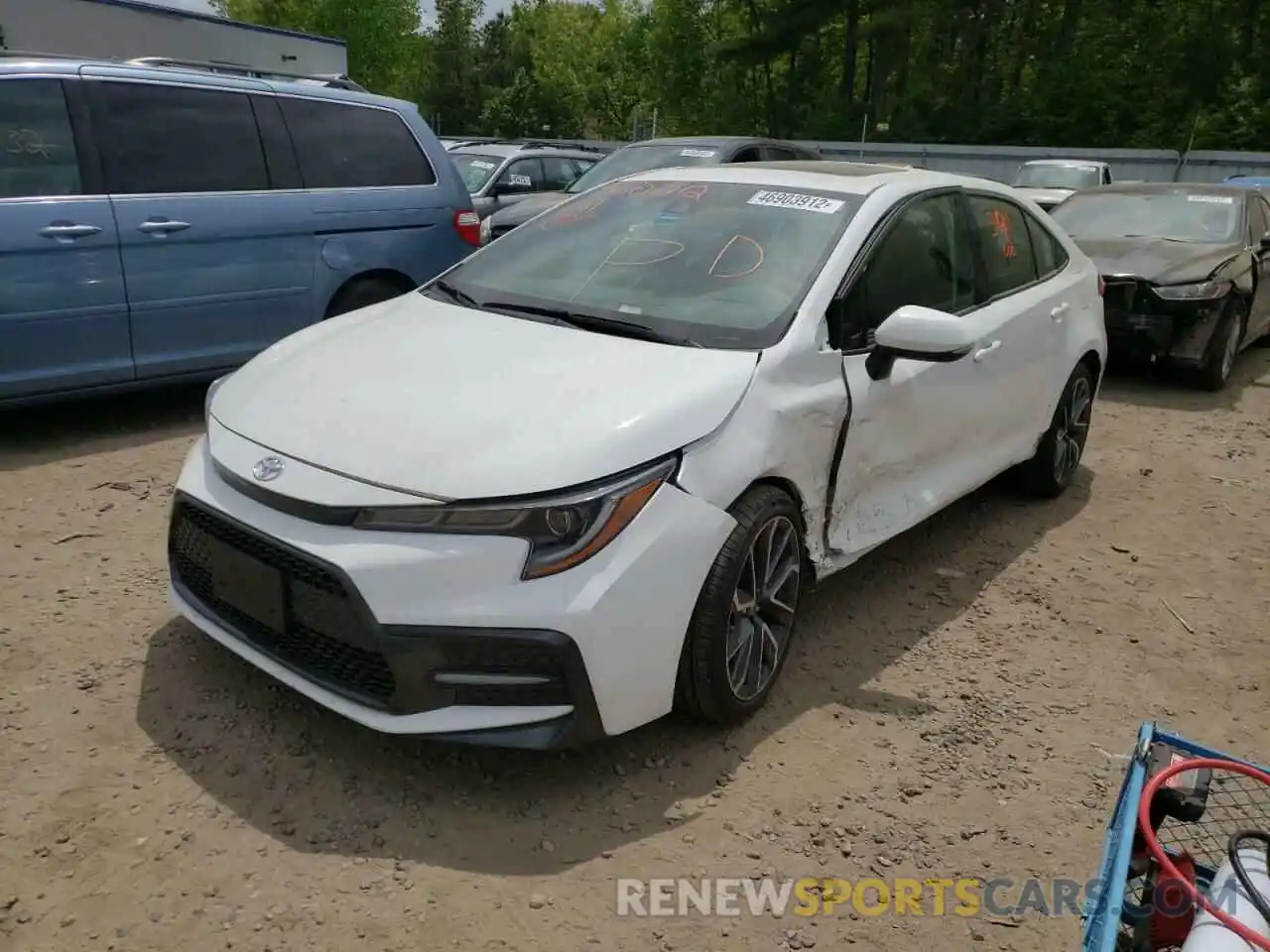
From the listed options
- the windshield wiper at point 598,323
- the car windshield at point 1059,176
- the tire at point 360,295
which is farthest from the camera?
the car windshield at point 1059,176

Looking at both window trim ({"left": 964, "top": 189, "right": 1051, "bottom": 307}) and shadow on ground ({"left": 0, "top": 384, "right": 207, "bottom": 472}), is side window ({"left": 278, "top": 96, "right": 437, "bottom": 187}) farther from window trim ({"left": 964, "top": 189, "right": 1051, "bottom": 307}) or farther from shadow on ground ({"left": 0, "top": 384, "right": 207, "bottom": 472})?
window trim ({"left": 964, "top": 189, "right": 1051, "bottom": 307})

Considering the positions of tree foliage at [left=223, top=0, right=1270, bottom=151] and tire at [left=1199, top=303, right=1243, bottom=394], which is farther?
tree foliage at [left=223, top=0, right=1270, bottom=151]

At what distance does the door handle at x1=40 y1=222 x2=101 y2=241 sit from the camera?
15.5 feet

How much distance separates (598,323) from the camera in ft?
10.9

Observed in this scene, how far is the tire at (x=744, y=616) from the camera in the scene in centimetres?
282

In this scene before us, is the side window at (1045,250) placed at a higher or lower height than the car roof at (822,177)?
lower

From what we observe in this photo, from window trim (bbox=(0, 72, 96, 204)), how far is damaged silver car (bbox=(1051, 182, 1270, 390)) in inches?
259

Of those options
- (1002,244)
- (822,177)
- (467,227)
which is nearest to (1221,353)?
(1002,244)

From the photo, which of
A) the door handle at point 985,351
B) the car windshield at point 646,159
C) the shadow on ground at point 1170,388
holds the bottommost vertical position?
the shadow on ground at point 1170,388

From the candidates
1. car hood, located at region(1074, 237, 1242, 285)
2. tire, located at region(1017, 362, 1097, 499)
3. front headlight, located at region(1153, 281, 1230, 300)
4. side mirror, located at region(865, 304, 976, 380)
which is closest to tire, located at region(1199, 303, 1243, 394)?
front headlight, located at region(1153, 281, 1230, 300)

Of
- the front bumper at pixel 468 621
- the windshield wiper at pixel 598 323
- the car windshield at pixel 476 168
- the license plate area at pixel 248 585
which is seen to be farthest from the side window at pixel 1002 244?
the car windshield at pixel 476 168

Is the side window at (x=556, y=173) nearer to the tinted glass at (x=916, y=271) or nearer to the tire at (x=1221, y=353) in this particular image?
the tire at (x=1221, y=353)

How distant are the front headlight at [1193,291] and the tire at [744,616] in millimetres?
5521

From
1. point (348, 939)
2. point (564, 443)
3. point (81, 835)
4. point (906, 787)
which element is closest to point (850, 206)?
point (564, 443)
